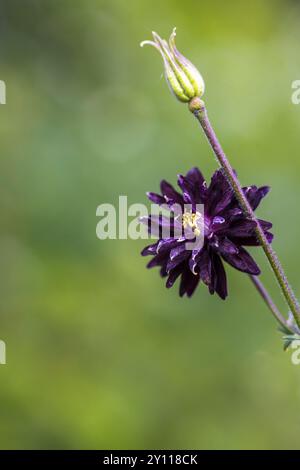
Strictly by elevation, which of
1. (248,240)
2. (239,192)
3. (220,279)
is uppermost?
(239,192)

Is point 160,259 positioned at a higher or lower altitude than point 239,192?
lower

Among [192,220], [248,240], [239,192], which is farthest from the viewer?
[192,220]

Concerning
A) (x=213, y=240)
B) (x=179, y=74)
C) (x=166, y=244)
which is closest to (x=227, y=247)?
(x=213, y=240)

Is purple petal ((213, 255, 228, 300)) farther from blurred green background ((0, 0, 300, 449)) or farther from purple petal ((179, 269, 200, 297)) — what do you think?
blurred green background ((0, 0, 300, 449))

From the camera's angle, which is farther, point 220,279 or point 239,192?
point 220,279

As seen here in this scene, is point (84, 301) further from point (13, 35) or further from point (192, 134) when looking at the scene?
point (13, 35)

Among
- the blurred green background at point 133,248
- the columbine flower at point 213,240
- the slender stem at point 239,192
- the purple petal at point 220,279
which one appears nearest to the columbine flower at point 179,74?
the slender stem at point 239,192

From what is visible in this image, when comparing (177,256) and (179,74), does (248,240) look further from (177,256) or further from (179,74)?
(179,74)

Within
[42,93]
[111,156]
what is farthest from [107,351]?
[42,93]
